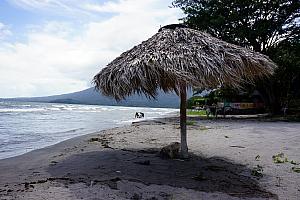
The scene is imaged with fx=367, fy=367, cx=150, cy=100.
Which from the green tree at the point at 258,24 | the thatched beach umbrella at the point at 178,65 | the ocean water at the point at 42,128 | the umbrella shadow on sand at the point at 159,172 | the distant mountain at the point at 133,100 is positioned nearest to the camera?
the umbrella shadow on sand at the point at 159,172

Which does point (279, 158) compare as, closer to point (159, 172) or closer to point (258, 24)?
point (159, 172)

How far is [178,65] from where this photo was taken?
6.14 metres

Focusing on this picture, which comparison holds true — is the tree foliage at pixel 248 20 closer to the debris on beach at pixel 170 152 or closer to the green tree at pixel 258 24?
the green tree at pixel 258 24

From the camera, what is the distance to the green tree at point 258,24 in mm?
20734

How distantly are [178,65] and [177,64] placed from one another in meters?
0.02

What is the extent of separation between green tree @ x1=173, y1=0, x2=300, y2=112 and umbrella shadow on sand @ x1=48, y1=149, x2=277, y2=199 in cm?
1456

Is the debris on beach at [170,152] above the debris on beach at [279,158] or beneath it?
above

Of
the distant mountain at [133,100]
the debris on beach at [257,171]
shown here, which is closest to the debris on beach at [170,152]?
the distant mountain at [133,100]

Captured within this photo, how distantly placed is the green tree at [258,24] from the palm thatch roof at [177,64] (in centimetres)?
1388

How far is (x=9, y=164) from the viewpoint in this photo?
7.82 m

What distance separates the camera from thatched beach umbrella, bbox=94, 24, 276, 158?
6.18 meters

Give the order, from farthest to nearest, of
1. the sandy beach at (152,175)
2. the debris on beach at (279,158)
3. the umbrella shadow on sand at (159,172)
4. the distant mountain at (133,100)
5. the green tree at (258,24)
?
the green tree at (258,24), the distant mountain at (133,100), the debris on beach at (279,158), the umbrella shadow on sand at (159,172), the sandy beach at (152,175)

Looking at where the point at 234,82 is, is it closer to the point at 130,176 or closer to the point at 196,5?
the point at 130,176

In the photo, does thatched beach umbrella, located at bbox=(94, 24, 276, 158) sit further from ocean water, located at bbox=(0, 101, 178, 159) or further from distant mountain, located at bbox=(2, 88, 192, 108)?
ocean water, located at bbox=(0, 101, 178, 159)
